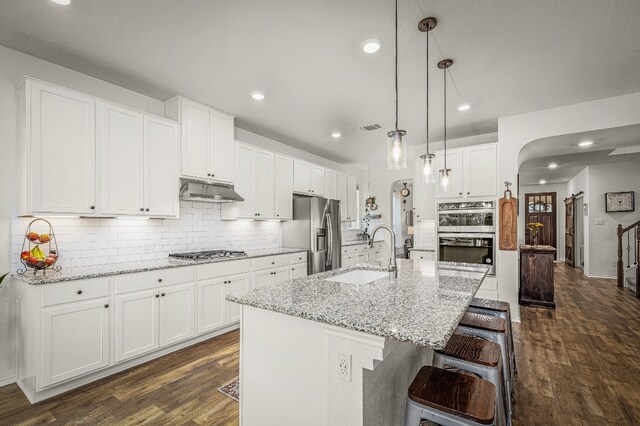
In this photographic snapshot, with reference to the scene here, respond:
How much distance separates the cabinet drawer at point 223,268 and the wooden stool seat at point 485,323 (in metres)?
2.51

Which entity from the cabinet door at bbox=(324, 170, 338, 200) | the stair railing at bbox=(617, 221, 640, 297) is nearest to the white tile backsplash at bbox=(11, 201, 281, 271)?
the cabinet door at bbox=(324, 170, 338, 200)

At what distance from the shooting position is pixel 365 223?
7258 mm

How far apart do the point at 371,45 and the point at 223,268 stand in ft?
8.91

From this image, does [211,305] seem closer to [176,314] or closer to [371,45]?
[176,314]

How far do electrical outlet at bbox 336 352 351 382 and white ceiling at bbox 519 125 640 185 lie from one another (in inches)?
164

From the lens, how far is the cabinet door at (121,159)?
Result: 2.77 m

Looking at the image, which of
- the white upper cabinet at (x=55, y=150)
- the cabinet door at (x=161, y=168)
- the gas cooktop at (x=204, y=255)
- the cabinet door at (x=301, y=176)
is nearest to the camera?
the white upper cabinet at (x=55, y=150)

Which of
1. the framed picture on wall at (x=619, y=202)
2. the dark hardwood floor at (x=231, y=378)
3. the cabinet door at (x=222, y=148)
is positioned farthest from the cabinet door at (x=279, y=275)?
the framed picture on wall at (x=619, y=202)

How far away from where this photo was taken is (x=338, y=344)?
4.20ft

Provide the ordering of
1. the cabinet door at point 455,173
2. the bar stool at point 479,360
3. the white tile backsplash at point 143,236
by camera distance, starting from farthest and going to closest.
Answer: the cabinet door at point 455,173 → the white tile backsplash at point 143,236 → the bar stool at point 479,360

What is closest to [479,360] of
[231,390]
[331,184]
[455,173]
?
[231,390]

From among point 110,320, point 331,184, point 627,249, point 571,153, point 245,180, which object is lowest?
point 110,320

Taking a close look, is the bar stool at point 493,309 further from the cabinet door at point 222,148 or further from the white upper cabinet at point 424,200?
the cabinet door at point 222,148

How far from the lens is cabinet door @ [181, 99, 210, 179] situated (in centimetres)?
342
